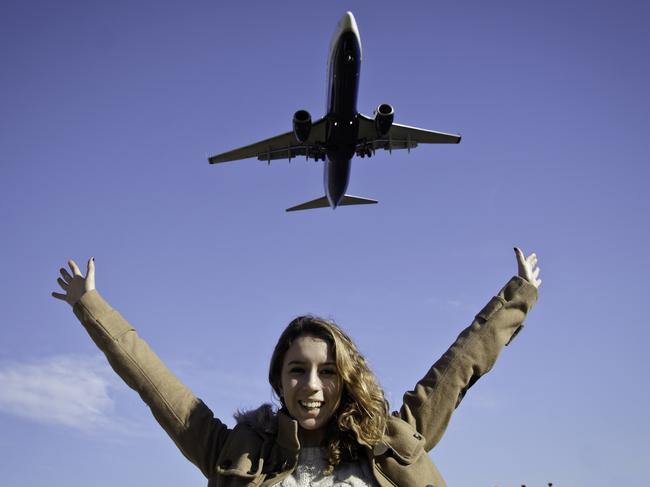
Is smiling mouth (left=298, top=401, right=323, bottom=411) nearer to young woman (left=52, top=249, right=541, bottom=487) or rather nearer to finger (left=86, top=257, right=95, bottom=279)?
young woman (left=52, top=249, right=541, bottom=487)

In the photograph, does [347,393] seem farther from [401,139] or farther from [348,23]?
[401,139]

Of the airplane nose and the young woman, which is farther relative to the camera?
the airplane nose

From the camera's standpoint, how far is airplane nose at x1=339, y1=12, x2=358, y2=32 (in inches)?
822

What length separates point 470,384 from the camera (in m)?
2.63

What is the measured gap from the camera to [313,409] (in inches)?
97.2

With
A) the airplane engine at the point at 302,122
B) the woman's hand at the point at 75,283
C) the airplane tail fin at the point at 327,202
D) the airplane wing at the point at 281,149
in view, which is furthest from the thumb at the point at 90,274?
the airplane tail fin at the point at 327,202

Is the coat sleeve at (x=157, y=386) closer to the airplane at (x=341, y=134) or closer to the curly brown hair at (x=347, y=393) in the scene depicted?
the curly brown hair at (x=347, y=393)

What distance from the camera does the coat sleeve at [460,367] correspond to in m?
2.55

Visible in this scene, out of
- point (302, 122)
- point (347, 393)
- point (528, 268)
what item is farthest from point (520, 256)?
point (302, 122)

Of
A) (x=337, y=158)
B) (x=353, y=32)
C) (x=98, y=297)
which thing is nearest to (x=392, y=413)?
(x=98, y=297)

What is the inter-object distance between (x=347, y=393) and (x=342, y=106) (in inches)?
812

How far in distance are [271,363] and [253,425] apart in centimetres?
30

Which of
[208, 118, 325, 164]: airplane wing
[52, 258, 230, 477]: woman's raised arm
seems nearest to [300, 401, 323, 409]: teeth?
[52, 258, 230, 477]: woman's raised arm

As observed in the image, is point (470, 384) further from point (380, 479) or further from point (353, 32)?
point (353, 32)
